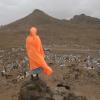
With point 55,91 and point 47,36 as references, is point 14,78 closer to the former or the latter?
point 55,91

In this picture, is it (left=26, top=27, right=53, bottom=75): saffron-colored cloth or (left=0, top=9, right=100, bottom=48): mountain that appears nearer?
(left=26, top=27, right=53, bottom=75): saffron-colored cloth

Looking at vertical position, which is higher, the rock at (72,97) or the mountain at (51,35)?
the mountain at (51,35)

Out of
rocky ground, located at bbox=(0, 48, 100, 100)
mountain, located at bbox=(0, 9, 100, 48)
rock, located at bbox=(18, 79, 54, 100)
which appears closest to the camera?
rock, located at bbox=(18, 79, 54, 100)

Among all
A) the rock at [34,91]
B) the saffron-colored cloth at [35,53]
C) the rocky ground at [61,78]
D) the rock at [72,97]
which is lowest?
the rocky ground at [61,78]

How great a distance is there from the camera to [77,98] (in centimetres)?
1425

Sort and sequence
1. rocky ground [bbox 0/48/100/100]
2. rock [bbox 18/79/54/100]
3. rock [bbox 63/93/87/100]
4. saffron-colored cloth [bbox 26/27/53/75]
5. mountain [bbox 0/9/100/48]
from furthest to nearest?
mountain [bbox 0/9/100/48]
rocky ground [bbox 0/48/100/100]
rock [bbox 63/93/87/100]
rock [bbox 18/79/54/100]
saffron-colored cloth [bbox 26/27/53/75]

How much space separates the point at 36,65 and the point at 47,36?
49569 millimetres

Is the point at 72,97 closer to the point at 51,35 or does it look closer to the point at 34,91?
the point at 34,91

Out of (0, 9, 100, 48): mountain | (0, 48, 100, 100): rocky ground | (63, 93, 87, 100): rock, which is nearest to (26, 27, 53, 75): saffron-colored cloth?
(63, 93, 87, 100): rock

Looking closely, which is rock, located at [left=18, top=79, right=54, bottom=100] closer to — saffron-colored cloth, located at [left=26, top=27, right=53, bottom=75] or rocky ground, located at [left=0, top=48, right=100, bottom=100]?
saffron-colored cloth, located at [left=26, top=27, right=53, bottom=75]

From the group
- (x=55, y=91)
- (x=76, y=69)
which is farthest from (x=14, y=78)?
(x=55, y=91)

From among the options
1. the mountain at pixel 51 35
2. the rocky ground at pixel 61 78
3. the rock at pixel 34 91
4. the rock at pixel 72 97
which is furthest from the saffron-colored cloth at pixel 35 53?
the mountain at pixel 51 35

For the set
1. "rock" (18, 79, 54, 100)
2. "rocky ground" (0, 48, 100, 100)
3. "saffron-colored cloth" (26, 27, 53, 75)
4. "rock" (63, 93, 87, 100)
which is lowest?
"rocky ground" (0, 48, 100, 100)

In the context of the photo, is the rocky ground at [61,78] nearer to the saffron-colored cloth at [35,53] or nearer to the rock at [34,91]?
the rock at [34,91]
